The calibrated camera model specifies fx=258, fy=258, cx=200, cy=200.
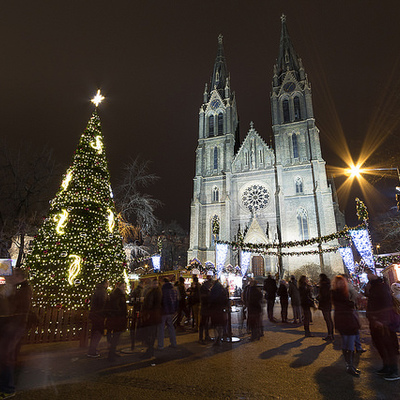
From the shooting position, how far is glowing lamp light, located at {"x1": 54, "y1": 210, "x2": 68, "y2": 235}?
8.41 m

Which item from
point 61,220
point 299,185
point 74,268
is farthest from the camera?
point 299,185

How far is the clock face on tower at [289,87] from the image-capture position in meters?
35.7

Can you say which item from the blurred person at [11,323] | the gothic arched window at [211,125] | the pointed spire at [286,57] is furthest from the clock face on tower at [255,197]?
the blurred person at [11,323]

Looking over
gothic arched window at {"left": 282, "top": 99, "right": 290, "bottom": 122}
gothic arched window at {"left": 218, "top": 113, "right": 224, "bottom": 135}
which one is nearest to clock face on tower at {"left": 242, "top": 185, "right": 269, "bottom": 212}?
gothic arched window at {"left": 218, "top": 113, "right": 224, "bottom": 135}

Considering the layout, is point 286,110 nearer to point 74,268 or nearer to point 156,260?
point 156,260

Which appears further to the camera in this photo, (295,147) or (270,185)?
(295,147)

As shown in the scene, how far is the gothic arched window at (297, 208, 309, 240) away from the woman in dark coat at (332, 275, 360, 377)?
83.7ft

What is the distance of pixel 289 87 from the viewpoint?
35.9m

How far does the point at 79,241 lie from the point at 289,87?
36288 millimetres

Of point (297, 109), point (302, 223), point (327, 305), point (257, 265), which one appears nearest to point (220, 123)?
point (297, 109)

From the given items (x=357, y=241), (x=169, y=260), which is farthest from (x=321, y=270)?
(x=169, y=260)

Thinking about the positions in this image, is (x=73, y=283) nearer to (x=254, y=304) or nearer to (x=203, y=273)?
(x=254, y=304)

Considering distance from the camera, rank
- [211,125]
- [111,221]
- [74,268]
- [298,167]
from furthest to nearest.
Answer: [211,125] → [298,167] → [111,221] → [74,268]

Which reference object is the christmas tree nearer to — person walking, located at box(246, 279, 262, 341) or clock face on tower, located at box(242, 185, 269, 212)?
person walking, located at box(246, 279, 262, 341)
